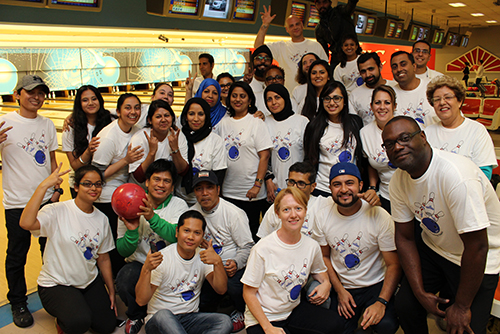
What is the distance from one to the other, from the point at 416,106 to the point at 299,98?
0.88 metres

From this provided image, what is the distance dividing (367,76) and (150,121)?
1.41 metres

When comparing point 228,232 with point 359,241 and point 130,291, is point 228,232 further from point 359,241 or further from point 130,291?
point 359,241

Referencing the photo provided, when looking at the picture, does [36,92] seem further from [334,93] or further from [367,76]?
[367,76]

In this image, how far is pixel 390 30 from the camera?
7.67 metres

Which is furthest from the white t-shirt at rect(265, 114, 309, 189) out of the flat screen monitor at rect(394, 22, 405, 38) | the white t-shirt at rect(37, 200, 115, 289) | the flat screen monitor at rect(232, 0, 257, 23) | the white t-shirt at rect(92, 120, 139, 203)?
the flat screen monitor at rect(394, 22, 405, 38)

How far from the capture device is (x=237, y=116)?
7.84 feet

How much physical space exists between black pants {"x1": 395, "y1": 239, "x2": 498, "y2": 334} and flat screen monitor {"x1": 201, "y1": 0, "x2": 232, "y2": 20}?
3.30m

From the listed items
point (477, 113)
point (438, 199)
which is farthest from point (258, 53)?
point (477, 113)

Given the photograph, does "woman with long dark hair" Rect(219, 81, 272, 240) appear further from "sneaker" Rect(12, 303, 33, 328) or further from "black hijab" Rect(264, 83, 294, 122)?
"sneaker" Rect(12, 303, 33, 328)

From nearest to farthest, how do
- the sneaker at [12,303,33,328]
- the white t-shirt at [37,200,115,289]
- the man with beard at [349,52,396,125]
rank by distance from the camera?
the white t-shirt at [37,200,115,289] < the sneaker at [12,303,33,328] < the man with beard at [349,52,396,125]

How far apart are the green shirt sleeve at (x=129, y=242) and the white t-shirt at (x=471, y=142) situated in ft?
5.03

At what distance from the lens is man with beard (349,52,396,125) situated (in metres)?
2.42

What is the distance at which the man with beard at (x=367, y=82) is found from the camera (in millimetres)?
2424

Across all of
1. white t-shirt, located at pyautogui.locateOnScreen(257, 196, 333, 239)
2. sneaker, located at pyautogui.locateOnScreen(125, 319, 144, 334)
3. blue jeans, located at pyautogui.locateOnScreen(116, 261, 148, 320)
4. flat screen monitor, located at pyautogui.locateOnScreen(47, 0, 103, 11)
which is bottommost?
sneaker, located at pyautogui.locateOnScreen(125, 319, 144, 334)
